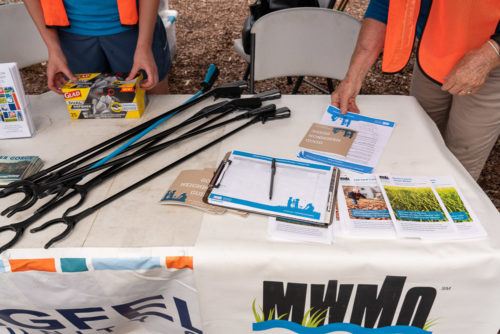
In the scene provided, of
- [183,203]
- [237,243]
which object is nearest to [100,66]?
[183,203]

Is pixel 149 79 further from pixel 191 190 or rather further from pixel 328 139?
pixel 328 139

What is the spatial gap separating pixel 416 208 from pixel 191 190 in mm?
502

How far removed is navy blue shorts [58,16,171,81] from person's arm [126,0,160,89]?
113mm

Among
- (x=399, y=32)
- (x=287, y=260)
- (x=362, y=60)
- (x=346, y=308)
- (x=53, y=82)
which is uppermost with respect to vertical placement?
(x=399, y=32)

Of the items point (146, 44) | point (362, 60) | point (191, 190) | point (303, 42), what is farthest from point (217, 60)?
point (191, 190)

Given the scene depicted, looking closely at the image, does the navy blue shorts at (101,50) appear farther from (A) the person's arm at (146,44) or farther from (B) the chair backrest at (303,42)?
(B) the chair backrest at (303,42)

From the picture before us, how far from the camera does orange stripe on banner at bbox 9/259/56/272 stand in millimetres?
688

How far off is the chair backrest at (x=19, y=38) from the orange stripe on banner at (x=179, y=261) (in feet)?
4.79

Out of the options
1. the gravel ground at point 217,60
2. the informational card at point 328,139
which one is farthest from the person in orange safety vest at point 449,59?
the gravel ground at point 217,60

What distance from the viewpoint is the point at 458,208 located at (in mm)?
749

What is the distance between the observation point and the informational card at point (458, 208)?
0.70m

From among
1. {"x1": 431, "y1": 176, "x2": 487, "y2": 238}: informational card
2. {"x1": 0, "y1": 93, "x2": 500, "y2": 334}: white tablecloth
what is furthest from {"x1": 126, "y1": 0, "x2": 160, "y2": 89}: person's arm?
{"x1": 431, "y1": 176, "x2": 487, "y2": 238}: informational card

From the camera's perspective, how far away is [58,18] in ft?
3.82

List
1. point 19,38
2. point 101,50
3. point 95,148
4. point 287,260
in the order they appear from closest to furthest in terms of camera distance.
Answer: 1. point 287,260
2. point 95,148
3. point 101,50
4. point 19,38
